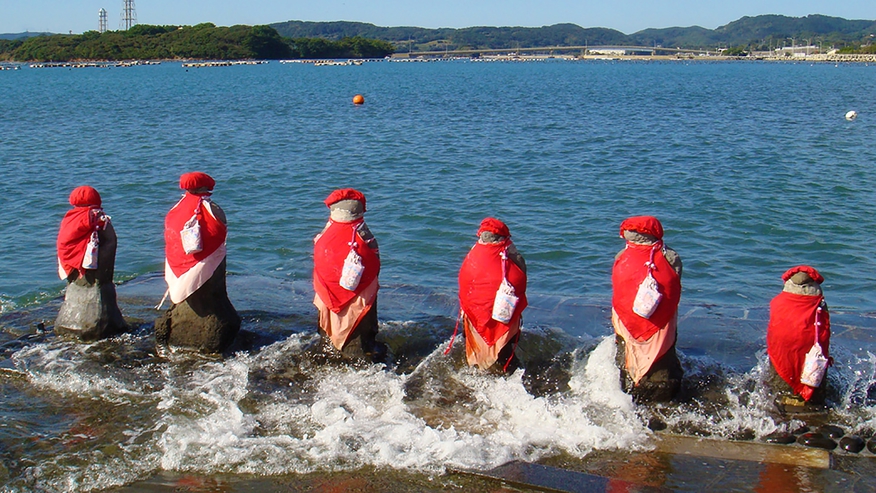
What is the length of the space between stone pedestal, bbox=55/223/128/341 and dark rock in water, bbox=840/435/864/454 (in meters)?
7.15

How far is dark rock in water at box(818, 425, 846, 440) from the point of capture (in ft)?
21.8

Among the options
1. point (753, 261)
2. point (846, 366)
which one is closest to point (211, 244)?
point (846, 366)

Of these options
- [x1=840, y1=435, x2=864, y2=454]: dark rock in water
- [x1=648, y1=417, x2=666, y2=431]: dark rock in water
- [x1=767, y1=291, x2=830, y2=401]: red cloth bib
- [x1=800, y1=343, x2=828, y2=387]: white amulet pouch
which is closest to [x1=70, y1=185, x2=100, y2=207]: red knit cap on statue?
[x1=648, y1=417, x2=666, y2=431]: dark rock in water

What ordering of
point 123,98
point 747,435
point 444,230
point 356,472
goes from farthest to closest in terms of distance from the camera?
point 123,98, point 444,230, point 747,435, point 356,472

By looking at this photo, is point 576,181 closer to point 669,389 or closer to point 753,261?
point 753,261

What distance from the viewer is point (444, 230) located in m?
17.0

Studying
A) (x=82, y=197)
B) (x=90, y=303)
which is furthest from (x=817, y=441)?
(x=82, y=197)

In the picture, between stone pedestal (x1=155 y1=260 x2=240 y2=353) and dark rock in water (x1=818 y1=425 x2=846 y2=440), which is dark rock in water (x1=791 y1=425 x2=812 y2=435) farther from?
stone pedestal (x1=155 y1=260 x2=240 y2=353)

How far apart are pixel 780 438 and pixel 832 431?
0.48 meters

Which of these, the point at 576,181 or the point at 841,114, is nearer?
the point at 576,181

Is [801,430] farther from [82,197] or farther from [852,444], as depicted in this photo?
[82,197]

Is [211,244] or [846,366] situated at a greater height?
[211,244]

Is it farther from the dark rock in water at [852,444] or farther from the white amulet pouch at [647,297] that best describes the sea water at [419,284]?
the white amulet pouch at [647,297]

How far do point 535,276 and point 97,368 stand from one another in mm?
7717
